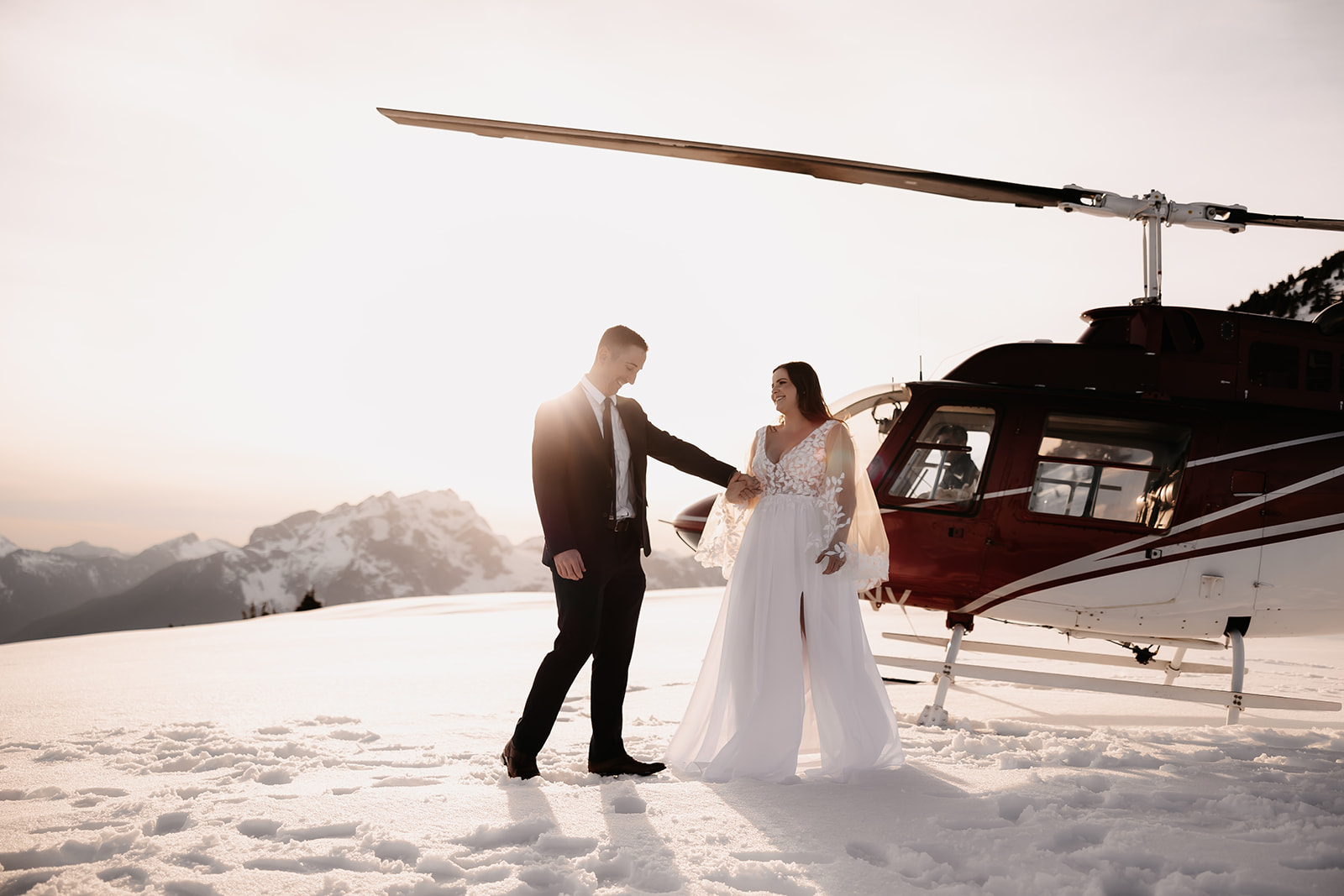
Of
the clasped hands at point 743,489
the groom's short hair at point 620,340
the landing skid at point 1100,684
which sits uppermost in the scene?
the groom's short hair at point 620,340

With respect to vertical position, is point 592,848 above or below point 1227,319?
below

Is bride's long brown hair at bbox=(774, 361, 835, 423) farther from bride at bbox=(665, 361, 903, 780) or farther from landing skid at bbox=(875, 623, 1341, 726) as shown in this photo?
landing skid at bbox=(875, 623, 1341, 726)

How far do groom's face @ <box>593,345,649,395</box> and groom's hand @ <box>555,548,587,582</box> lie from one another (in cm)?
87

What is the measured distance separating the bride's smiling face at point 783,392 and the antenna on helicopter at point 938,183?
1.27 meters

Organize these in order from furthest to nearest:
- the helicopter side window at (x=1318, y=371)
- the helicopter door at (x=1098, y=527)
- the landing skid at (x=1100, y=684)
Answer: the helicopter side window at (x=1318, y=371) < the helicopter door at (x=1098, y=527) < the landing skid at (x=1100, y=684)

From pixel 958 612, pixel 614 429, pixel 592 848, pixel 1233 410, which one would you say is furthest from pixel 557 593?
pixel 1233 410

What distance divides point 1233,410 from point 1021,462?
1.45 meters

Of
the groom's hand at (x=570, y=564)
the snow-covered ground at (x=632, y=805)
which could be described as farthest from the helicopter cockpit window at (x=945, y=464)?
the groom's hand at (x=570, y=564)

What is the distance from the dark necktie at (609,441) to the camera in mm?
4219

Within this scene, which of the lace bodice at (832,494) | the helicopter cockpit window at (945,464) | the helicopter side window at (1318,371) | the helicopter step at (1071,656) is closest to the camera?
the lace bodice at (832,494)

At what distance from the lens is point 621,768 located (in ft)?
13.5

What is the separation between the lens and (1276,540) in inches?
212

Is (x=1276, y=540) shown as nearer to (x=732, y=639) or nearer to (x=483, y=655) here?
(x=732, y=639)

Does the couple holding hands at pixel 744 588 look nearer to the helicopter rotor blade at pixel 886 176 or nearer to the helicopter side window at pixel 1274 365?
the helicopter rotor blade at pixel 886 176
